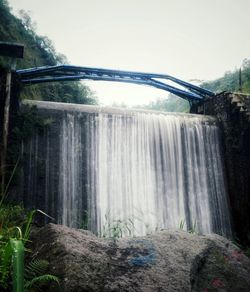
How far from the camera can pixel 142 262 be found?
2.67 metres

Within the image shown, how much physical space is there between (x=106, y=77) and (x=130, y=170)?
3.66 m

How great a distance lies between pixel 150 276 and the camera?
8.21 ft

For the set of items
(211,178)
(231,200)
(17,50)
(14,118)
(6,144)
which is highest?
(17,50)

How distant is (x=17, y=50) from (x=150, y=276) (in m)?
6.82

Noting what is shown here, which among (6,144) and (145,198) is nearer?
(6,144)

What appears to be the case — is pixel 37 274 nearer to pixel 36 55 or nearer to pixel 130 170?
pixel 130 170

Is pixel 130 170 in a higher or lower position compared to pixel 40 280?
higher

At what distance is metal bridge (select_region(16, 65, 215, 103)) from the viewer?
967 centimetres

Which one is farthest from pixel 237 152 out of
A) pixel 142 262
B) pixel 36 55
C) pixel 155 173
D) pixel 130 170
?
pixel 36 55

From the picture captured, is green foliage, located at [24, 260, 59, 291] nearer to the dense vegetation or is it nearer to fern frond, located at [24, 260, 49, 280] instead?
fern frond, located at [24, 260, 49, 280]

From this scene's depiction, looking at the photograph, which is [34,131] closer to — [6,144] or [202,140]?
[6,144]

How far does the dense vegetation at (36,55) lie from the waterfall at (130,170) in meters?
5.71

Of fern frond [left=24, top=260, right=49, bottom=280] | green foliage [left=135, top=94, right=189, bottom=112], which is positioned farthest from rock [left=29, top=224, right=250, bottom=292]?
green foliage [left=135, top=94, right=189, bottom=112]

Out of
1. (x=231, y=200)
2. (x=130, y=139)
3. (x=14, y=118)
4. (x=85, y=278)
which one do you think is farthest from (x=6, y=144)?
(x=231, y=200)
